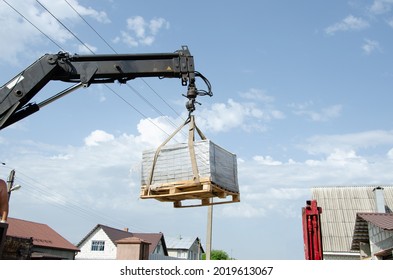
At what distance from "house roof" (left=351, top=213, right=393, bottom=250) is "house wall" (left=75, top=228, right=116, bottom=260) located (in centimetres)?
2673

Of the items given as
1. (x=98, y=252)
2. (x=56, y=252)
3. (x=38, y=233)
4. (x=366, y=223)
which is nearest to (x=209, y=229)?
(x=366, y=223)

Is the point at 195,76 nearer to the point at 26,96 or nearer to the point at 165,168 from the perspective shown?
the point at 165,168

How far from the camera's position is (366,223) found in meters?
23.3

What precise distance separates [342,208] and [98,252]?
2716cm

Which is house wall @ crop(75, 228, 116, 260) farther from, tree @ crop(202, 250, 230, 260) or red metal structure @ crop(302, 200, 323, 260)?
red metal structure @ crop(302, 200, 323, 260)

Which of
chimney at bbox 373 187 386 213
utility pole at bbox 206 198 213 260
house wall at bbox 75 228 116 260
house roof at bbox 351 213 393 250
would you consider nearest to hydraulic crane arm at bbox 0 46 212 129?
utility pole at bbox 206 198 213 260

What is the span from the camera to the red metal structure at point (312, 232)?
10.0m

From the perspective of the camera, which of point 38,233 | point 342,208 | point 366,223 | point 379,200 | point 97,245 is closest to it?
point 366,223

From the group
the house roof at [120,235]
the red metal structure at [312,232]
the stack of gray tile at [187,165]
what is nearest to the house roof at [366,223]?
the red metal structure at [312,232]

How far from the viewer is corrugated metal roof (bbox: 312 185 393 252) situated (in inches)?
1113

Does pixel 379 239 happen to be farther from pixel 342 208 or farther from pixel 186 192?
pixel 186 192

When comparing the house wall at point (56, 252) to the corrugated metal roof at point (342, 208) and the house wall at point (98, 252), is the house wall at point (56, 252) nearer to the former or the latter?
the house wall at point (98, 252)
